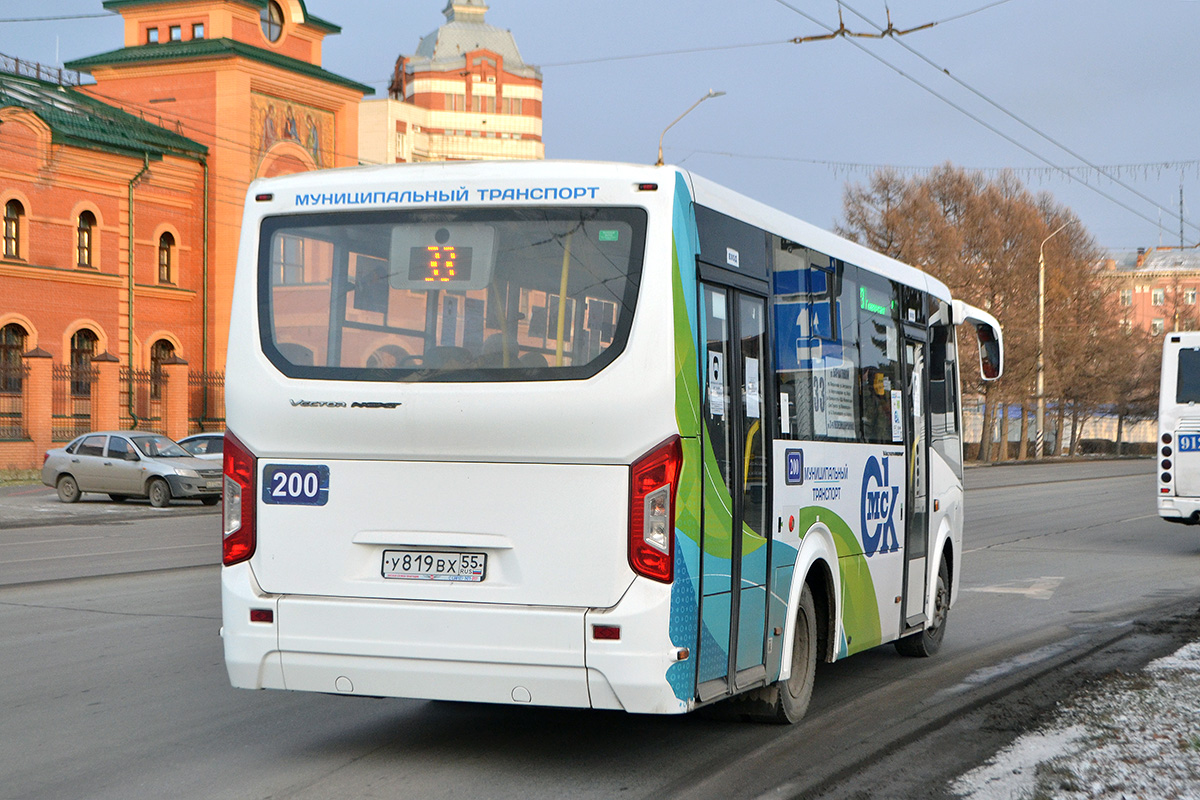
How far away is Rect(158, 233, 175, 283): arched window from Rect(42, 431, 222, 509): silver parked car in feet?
68.3

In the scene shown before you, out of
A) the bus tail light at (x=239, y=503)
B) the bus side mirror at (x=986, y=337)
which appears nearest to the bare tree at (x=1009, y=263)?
Result: the bus side mirror at (x=986, y=337)

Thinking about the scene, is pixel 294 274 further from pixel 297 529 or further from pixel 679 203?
pixel 679 203

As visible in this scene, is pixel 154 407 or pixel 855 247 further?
pixel 154 407

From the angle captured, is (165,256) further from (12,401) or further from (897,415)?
(897,415)

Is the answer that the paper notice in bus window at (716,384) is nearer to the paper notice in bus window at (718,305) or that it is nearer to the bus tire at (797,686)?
the paper notice in bus window at (718,305)

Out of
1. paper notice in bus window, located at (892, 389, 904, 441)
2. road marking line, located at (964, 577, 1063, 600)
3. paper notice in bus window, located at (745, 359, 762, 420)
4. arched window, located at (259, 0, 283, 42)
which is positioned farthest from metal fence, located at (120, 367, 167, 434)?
paper notice in bus window, located at (745, 359, 762, 420)

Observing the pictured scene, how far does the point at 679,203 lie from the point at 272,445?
2089mm

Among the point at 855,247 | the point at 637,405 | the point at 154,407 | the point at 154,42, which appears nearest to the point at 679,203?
the point at 637,405

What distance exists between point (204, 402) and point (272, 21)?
51.4ft

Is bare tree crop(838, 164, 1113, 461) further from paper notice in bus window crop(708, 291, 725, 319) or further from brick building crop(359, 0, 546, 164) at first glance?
brick building crop(359, 0, 546, 164)

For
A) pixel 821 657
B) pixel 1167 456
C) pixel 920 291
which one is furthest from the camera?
pixel 1167 456

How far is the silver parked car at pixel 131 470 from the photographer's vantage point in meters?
27.9

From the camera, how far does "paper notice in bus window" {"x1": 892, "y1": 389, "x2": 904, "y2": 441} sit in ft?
29.5

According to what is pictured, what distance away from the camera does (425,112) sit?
124562 millimetres
